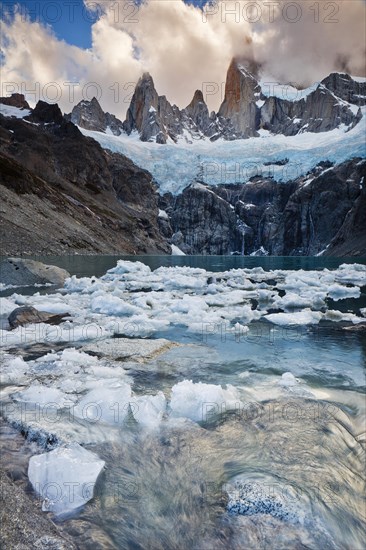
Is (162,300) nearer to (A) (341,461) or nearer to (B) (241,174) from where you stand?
(A) (341,461)

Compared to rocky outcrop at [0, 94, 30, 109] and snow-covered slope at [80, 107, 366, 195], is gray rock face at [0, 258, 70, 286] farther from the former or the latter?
rocky outcrop at [0, 94, 30, 109]

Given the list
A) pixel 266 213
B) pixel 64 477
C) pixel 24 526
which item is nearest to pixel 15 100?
pixel 266 213

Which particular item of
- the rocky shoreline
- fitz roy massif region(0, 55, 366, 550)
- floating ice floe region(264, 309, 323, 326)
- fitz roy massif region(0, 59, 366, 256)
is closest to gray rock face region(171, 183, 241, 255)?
fitz roy massif region(0, 59, 366, 256)

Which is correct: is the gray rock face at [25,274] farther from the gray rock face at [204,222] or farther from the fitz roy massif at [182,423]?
the gray rock face at [204,222]

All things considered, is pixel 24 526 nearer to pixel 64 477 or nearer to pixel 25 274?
pixel 64 477

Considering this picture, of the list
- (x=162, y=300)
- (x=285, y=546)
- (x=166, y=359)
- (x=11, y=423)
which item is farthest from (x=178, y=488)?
(x=162, y=300)

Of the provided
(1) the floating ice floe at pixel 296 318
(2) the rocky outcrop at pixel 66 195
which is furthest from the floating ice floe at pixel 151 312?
(2) the rocky outcrop at pixel 66 195
